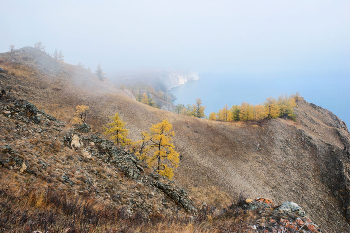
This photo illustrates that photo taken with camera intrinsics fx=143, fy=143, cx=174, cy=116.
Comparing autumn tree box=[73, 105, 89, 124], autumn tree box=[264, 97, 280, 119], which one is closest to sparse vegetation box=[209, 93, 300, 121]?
autumn tree box=[264, 97, 280, 119]

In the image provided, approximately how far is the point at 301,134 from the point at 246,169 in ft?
79.0

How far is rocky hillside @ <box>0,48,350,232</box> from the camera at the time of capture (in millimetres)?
8070

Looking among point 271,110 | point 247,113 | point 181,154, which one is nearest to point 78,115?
point 181,154

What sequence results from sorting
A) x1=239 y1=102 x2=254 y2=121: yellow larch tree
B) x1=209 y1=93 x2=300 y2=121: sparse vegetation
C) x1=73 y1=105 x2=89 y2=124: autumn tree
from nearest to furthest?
x1=73 y1=105 x2=89 y2=124: autumn tree < x1=209 y1=93 x2=300 y2=121: sparse vegetation < x1=239 y1=102 x2=254 y2=121: yellow larch tree

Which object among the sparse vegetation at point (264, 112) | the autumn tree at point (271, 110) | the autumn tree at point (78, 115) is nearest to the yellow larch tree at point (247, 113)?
the sparse vegetation at point (264, 112)

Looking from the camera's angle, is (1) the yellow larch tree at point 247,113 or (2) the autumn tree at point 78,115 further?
(1) the yellow larch tree at point 247,113

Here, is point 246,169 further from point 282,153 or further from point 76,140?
point 76,140

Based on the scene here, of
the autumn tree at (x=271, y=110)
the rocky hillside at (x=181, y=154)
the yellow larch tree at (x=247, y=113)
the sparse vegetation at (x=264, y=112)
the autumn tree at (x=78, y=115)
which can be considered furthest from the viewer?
the yellow larch tree at (x=247, y=113)

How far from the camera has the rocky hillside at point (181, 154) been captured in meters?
8.07

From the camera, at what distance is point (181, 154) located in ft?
106

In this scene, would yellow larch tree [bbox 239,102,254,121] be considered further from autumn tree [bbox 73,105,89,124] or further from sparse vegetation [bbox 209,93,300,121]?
autumn tree [bbox 73,105,89,124]

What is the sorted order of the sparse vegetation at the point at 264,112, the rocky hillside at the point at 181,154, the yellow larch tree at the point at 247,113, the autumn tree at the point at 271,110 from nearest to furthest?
1. the rocky hillside at the point at 181,154
2. the autumn tree at the point at 271,110
3. the sparse vegetation at the point at 264,112
4. the yellow larch tree at the point at 247,113

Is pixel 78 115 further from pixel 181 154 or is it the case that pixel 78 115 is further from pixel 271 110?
pixel 271 110

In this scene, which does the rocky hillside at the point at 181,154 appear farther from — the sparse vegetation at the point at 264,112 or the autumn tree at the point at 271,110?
the autumn tree at the point at 271,110
